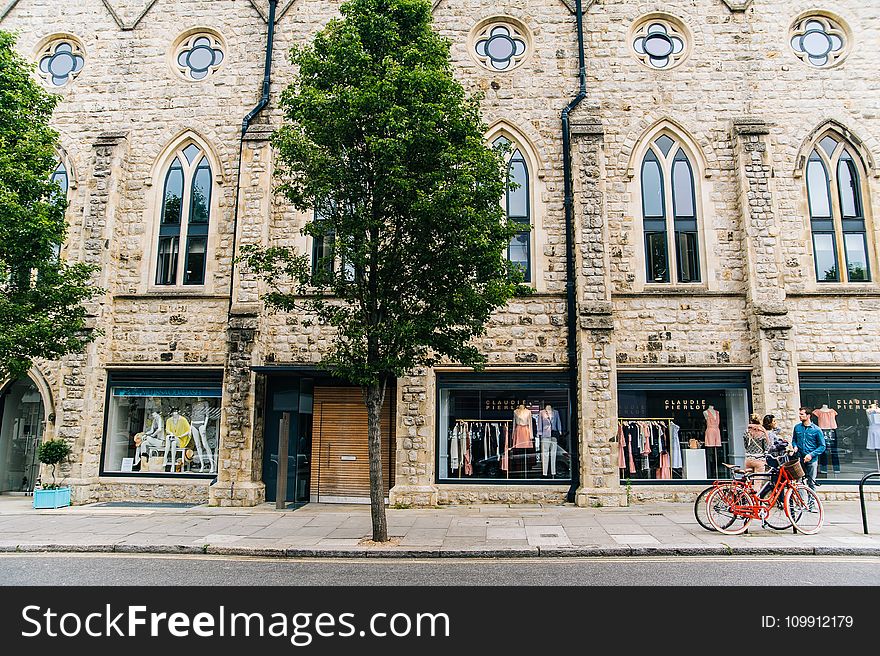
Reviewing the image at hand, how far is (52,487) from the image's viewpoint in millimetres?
13469

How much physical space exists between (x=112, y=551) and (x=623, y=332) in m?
11.0

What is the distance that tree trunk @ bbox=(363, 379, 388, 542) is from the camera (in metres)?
9.87

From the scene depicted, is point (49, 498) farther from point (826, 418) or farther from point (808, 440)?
point (826, 418)

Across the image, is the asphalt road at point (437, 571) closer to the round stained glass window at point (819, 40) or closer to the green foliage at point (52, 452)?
the green foliage at point (52, 452)

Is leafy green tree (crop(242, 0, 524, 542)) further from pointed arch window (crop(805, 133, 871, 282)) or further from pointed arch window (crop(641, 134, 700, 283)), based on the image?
pointed arch window (crop(805, 133, 871, 282))

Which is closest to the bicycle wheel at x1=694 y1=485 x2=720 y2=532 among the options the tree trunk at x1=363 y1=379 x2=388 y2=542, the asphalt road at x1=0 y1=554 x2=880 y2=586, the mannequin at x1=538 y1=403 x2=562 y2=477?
the asphalt road at x1=0 y1=554 x2=880 y2=586

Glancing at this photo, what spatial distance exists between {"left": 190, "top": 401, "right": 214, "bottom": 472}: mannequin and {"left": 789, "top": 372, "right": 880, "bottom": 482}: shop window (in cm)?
1387

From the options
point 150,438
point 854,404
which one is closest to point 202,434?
point 150,438

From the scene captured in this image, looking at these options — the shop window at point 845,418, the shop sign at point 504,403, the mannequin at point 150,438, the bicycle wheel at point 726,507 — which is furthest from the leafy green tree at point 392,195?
the shop window at point 845,418

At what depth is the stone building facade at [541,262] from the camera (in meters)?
13.8

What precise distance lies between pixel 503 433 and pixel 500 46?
976 cm

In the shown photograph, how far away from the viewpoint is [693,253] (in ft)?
47.8

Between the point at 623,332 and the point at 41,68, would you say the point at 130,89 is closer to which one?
the point at 41,68

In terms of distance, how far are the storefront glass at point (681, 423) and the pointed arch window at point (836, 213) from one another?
363cm
